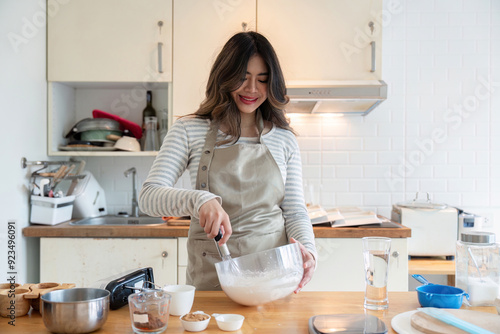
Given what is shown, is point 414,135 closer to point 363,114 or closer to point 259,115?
point 363,114

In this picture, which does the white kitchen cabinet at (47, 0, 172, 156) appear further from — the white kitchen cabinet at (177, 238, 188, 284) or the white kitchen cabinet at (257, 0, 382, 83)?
the white kitchen cabinet at (177, 238, 188, 284)

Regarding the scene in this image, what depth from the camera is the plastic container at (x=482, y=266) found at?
50.6 inches

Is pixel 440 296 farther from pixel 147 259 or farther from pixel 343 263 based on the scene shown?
pixel 147 259

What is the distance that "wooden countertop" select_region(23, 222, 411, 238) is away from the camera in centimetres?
257

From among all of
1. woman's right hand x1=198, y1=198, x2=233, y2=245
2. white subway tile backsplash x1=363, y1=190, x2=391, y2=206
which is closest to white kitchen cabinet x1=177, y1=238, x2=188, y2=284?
white subway tile backsplash x1=363, y1=190, x2=391, y2=206

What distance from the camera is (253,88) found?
1674 mm

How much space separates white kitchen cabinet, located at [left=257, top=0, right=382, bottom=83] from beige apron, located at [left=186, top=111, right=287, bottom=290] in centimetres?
123

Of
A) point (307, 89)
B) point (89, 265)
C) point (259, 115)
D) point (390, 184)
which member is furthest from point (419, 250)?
point (89, 265)

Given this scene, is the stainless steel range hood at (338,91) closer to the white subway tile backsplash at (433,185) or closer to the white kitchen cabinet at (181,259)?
the white subway tile backsplash at (433,185)

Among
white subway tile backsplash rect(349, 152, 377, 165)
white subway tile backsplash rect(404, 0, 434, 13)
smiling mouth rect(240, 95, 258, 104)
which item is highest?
white subway tile backsplash rect(404, 0, 434, 13)

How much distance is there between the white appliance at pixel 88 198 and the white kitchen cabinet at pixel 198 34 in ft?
2.39

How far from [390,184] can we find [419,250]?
1.80 ft

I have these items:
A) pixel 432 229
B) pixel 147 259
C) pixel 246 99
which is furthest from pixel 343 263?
pixel 246 99

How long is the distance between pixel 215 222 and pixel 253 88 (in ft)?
2.03
